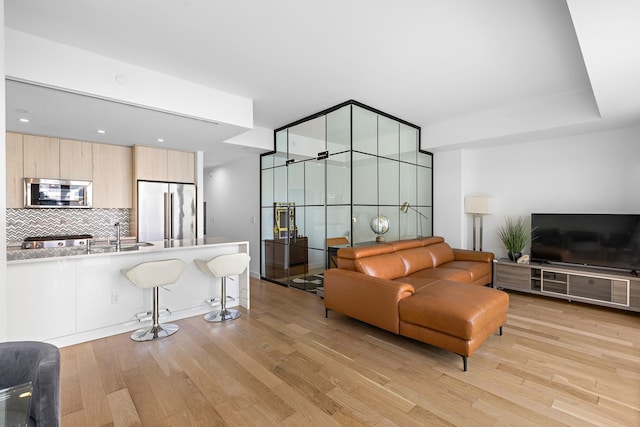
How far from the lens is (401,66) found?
10.1 feet

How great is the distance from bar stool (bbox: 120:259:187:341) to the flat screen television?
5.01 meters

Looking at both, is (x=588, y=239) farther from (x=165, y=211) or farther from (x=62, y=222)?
(x=62, y=222)

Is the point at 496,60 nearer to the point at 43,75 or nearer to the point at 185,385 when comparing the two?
the point at 185,385

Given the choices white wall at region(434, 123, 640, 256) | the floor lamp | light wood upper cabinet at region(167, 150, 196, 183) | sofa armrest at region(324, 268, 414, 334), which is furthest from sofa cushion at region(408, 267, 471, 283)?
light wood upper cabinet at region(167, 150, 196, 183)

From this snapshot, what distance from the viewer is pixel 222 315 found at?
3.47 metres

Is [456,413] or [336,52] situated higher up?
[336,52]

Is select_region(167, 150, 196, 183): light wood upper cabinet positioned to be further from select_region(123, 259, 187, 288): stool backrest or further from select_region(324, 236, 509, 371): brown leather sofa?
select_region(324, 236, 509, 371): brown leather sofa

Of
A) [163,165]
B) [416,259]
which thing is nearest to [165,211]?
[163,165]

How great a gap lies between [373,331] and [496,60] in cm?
309

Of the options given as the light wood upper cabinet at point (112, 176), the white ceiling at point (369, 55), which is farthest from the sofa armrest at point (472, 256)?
the light wood upper cabinet at point (112, 176)

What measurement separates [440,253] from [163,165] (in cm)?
488

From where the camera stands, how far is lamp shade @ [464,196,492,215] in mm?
4895

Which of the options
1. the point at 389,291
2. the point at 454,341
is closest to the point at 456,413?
the point at 454,341

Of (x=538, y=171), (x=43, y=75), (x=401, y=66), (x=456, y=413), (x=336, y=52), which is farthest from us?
(x=538, y=171)
